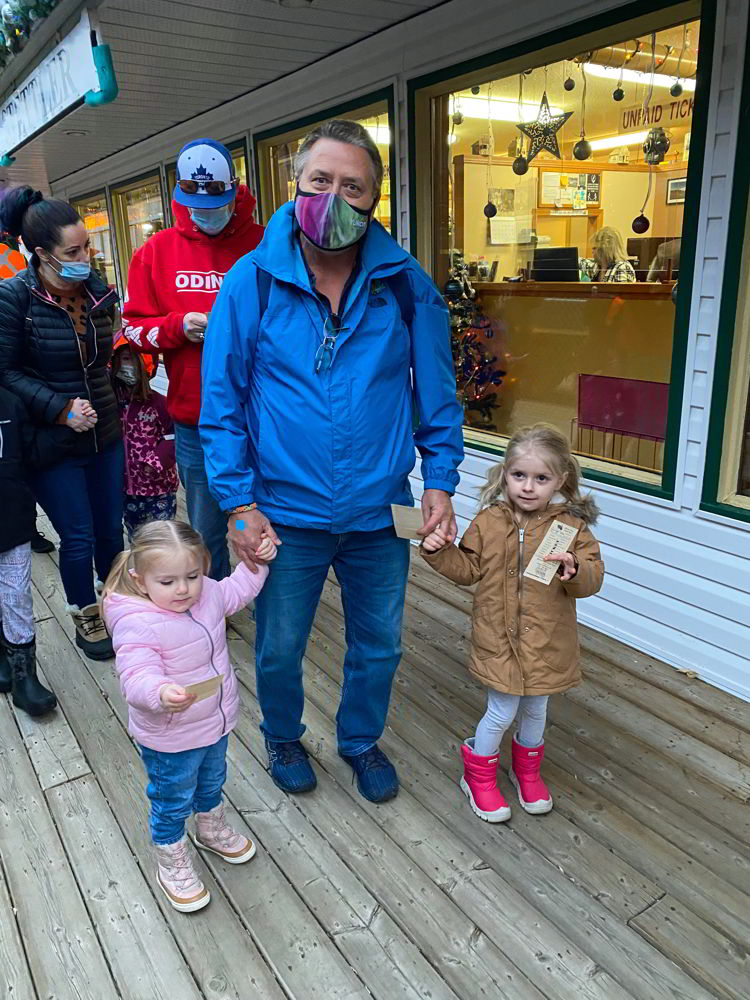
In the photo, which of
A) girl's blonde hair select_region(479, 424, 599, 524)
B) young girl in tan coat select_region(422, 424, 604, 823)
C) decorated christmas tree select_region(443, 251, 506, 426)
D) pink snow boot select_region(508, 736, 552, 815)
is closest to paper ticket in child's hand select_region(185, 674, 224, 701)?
young girl in tan coat select_region(422, 424, 604, 823)

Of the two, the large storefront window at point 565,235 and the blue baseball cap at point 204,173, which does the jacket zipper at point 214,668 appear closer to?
the blue baseball cap at point 204,173

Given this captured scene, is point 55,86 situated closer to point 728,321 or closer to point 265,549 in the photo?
point 265,549

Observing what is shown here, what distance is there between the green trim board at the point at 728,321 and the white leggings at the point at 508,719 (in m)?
1.11

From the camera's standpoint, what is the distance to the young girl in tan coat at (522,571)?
1872mm

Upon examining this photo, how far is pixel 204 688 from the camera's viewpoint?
4.86 feet

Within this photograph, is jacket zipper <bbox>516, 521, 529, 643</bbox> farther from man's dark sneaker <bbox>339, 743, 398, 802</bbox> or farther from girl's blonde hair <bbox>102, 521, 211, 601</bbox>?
girl's blonde hair <bbox>102, 521, 211, 601</bbox>

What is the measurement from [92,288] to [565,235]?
302 centimetres

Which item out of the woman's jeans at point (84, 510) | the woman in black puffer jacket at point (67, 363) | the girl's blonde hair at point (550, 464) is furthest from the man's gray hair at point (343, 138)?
the woman's jeans at point (84, 510)

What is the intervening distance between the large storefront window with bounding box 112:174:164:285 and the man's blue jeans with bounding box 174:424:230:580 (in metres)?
4.80

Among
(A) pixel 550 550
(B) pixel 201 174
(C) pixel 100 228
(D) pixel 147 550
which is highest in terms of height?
(C) pixel 100 228

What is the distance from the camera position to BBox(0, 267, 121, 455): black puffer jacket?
7.91 feet

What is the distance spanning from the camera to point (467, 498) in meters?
3.80

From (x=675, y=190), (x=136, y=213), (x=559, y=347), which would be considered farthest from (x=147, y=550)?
(x=136, y=213)

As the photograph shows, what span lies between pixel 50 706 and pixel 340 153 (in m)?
2.05
